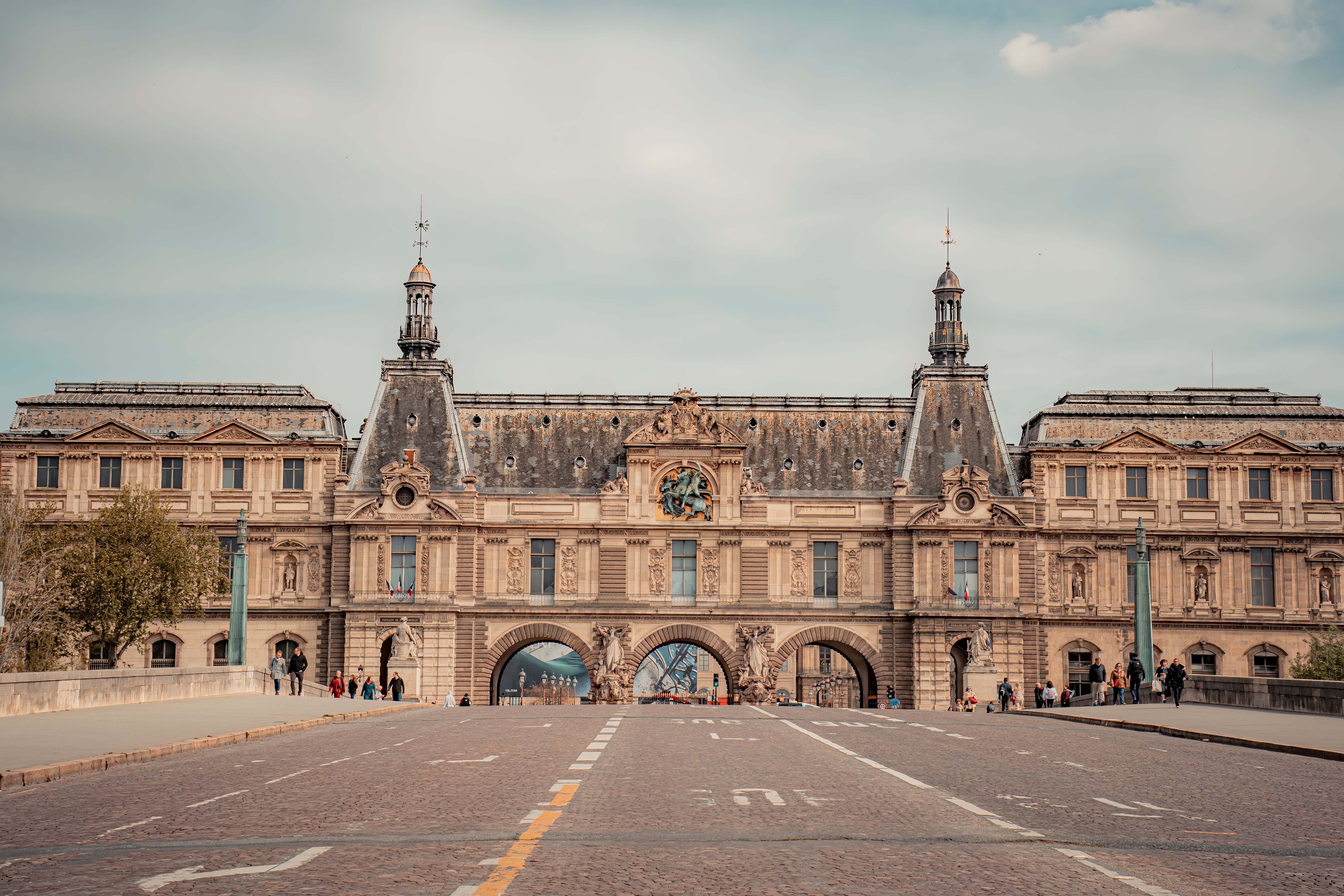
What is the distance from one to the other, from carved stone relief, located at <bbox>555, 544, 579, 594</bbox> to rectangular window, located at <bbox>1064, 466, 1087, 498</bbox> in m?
24.3

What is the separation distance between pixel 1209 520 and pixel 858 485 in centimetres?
1719

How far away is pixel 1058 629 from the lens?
242 feet

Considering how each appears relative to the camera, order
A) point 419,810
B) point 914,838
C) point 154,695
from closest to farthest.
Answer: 1. point 914,838
2. point 419,810
3. point 154,695

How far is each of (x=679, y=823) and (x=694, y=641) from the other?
5822cm

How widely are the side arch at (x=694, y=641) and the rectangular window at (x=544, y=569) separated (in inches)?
201

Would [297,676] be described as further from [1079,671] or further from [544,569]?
[1079,671]

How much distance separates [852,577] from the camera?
241 ft

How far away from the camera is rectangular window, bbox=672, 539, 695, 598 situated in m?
73.2

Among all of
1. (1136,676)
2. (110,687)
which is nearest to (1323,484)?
(1136,676)

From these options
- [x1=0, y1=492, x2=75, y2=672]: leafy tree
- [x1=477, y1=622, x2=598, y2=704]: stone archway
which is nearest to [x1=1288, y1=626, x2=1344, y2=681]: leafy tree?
[x1=477, y1=622, x2=598, y2=704]: stone archway

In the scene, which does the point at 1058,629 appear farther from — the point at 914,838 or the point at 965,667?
the point at 914,838

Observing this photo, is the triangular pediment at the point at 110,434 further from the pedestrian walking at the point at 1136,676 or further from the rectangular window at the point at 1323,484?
the rectangular window at the point at 1323,484

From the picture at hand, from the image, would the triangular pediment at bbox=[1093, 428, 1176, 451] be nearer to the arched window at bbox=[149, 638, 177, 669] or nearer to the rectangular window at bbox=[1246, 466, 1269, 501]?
the rectangular window at bbox=[1246, 466, 1269, 501]

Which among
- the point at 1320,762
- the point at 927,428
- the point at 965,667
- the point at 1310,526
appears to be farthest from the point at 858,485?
the point at 1320,762
